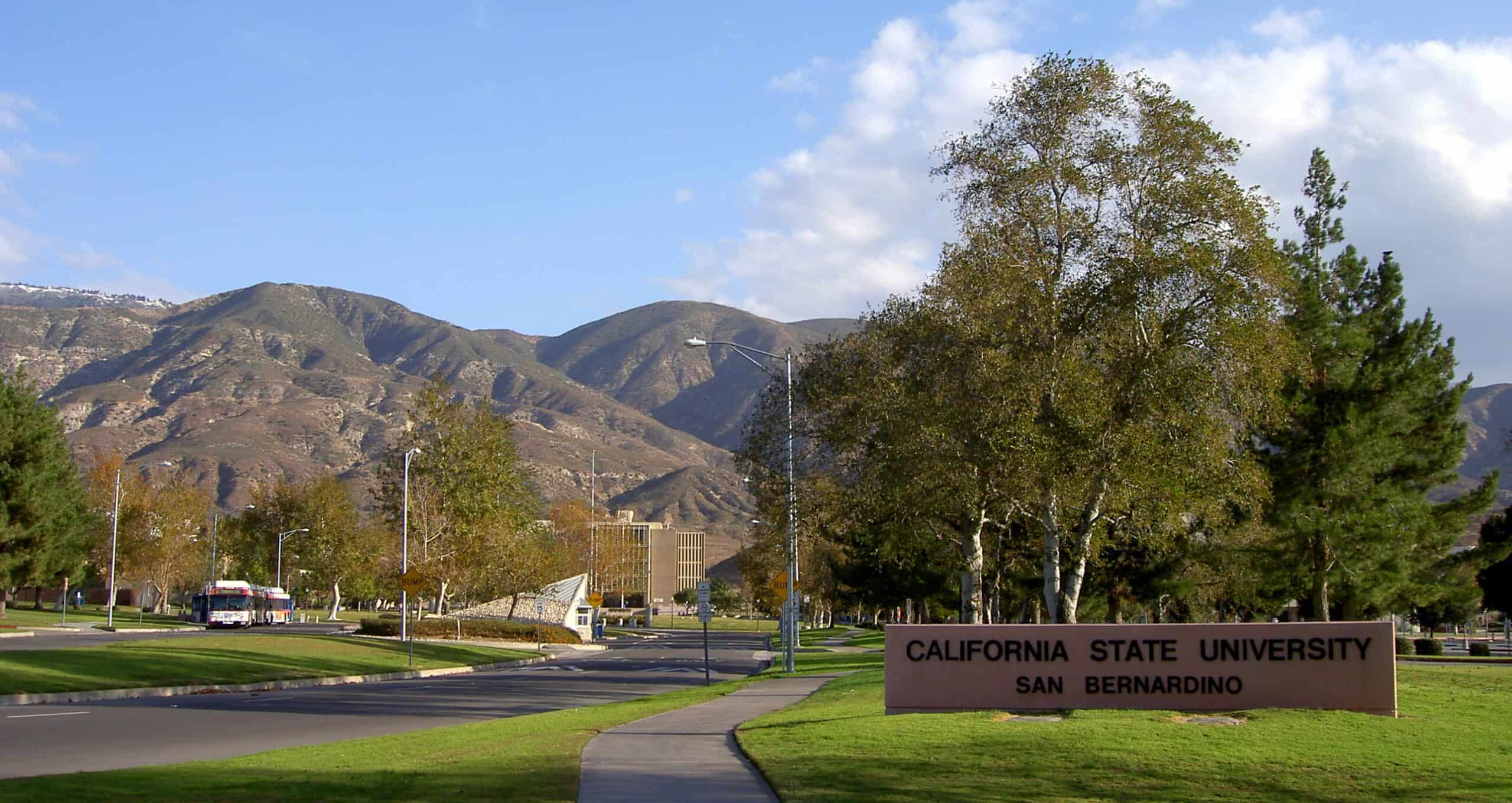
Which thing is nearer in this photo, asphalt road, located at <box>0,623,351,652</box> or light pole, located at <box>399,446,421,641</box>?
asphalt road, located at <box>0,623,351,652</box>

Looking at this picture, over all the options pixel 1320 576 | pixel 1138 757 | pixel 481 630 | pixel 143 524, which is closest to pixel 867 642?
pixel 481 630

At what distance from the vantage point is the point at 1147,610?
56.6 m

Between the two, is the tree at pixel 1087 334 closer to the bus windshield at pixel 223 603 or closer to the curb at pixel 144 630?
the curb at pixel 144 630

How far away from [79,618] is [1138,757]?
81.6 m

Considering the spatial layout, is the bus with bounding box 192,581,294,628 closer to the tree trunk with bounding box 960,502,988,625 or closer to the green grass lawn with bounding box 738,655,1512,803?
the tree trunk with bounding box 960,502,988,625

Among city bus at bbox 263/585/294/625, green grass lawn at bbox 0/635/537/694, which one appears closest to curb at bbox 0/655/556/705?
green grass lawn at bbox 0/635/537/694

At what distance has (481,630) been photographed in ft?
209

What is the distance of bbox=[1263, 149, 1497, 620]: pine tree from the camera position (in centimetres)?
3406

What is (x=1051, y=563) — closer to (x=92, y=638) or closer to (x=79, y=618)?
(x=92, y=638)

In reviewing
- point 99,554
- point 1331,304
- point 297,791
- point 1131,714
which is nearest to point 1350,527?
point 1331,304

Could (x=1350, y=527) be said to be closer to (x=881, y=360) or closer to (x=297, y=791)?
(x=881, y=360)

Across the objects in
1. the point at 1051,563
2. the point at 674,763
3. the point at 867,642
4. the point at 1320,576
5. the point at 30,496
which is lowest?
the point at 867,642

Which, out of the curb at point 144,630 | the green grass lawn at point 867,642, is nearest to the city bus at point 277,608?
the curb at point 144,630

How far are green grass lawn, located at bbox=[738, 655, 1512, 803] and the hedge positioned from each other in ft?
149
